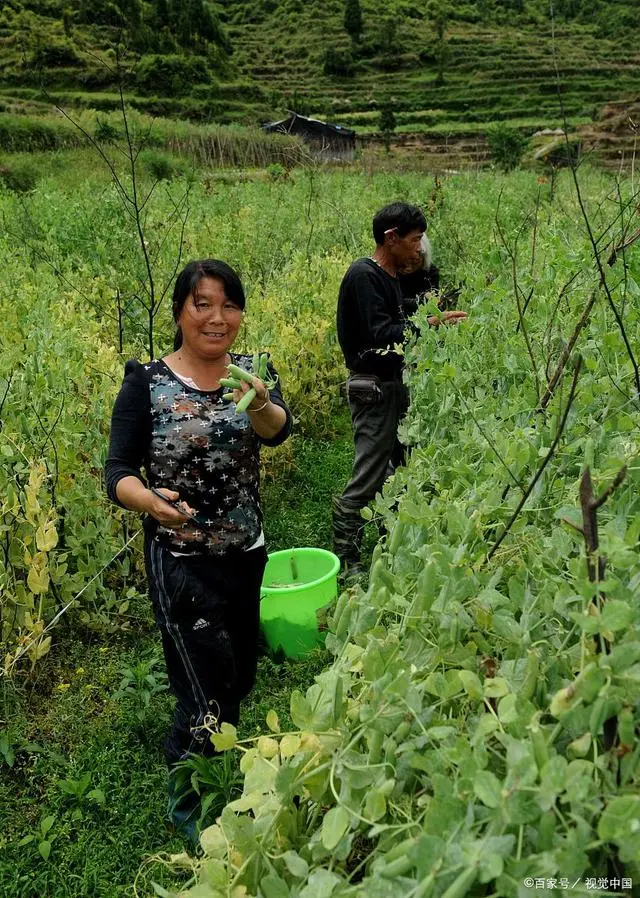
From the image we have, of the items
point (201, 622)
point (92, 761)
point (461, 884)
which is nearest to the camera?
point (461, 884)

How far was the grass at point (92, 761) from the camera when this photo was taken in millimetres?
2279

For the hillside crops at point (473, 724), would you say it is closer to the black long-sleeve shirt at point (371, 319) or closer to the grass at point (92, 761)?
the grass at point (92, 761)

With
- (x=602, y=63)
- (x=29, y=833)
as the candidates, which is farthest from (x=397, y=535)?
(x=602, y=63)

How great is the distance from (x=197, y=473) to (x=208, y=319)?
45cm

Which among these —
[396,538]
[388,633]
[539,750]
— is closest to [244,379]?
[396,538]

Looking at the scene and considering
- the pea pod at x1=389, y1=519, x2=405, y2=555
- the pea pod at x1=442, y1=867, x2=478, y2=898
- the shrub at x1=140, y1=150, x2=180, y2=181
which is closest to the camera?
the pea pod at x1=442, y1=867, x2=478, y2=898

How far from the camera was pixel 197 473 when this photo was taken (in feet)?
7.00

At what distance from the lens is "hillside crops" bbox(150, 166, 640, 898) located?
703mm

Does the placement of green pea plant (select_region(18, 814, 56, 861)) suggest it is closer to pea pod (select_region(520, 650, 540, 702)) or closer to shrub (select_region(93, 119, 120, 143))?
pea pod (select_region(520, 650, 540, 702))

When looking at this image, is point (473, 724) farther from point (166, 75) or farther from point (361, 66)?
point (361, 66)

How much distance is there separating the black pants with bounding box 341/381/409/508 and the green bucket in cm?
43

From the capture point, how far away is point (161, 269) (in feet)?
20.6

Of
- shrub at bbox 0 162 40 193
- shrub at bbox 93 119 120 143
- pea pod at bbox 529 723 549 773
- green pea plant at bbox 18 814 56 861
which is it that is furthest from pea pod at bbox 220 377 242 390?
shrub at bbox 0 162 40 193

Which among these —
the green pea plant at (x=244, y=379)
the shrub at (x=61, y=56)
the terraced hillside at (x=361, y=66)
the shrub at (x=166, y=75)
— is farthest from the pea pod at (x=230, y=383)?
the shrub at (x=166, y=75)
